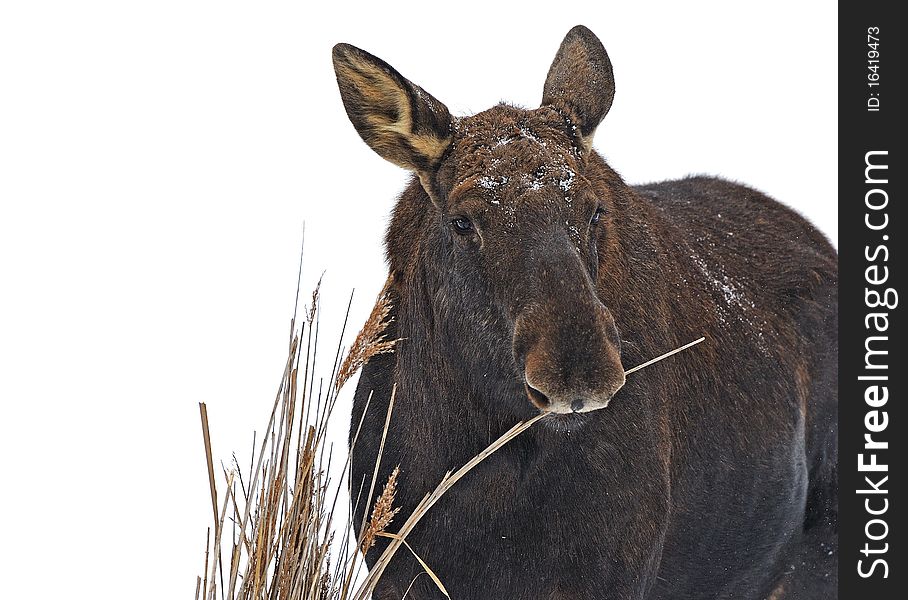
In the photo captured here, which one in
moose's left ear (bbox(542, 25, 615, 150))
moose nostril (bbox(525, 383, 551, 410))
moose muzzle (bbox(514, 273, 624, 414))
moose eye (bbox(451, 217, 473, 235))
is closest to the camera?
moose muzzle (bbox(514, 273, 624, 414))

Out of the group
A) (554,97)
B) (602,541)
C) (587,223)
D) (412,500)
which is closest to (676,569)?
(602,541)

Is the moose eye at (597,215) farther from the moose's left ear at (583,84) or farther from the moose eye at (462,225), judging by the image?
the moose eye at (462,225)

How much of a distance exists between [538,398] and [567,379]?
213 millimetres

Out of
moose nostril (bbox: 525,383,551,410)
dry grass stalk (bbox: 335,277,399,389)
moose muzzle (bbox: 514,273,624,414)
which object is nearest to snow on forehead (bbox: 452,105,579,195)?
moose muzzle (bbox: 514,273,624,414)

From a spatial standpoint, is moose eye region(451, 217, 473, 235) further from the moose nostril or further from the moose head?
the moose nostril

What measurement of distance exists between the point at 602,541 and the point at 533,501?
0.31 metres

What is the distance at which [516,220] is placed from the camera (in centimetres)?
416

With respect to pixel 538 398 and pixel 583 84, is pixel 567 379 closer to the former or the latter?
pixel 538 398

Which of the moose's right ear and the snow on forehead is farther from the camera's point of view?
the moose's right ear

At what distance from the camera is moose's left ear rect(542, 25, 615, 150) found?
4.72m

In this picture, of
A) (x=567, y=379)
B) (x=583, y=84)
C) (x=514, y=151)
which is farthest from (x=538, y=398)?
(x=583, y=84)

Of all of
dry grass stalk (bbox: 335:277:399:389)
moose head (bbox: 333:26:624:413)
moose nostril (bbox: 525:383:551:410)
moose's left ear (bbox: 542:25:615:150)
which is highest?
moose's left ear (bbox: 542:25:615:150)
